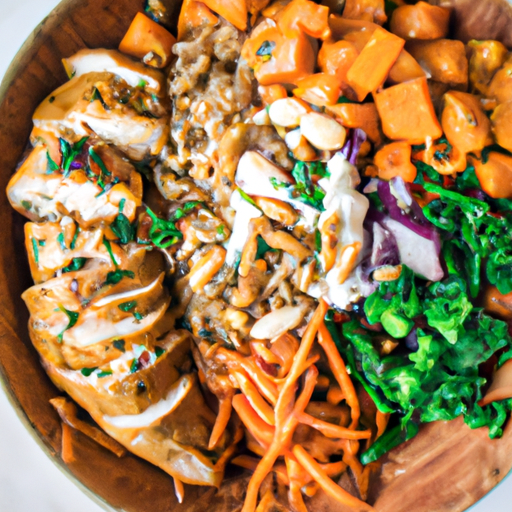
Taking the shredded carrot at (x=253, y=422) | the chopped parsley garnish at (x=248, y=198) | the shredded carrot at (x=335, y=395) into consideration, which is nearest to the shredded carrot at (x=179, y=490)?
the shredded carrot at (x=253, y=422)

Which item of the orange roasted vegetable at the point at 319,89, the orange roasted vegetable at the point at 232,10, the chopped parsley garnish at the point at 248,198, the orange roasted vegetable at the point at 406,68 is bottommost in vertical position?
the chopped parsley garnish at the point at 248,198

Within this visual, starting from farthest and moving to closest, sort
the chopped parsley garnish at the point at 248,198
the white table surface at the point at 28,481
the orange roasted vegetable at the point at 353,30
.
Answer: the white table surface at the point at 28,481
the chopped parsley garnish at the point at 248,198
the orange roasted vegetable at the point at 353,30

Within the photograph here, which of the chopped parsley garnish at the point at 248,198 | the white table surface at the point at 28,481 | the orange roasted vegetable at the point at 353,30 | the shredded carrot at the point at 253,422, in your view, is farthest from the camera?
the white table surface at the point at 28,481

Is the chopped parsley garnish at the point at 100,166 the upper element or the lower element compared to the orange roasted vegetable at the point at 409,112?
upper

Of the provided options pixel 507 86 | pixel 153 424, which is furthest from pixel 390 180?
pixel 153 424

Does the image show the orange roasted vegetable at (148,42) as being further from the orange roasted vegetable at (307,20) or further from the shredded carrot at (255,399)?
the shredded carrot at (255,399)

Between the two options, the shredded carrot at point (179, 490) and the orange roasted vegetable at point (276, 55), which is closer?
the orange roasted vegetable at point (276, 55)

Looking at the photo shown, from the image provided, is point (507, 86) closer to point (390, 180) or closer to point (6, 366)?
point (390, 180)
